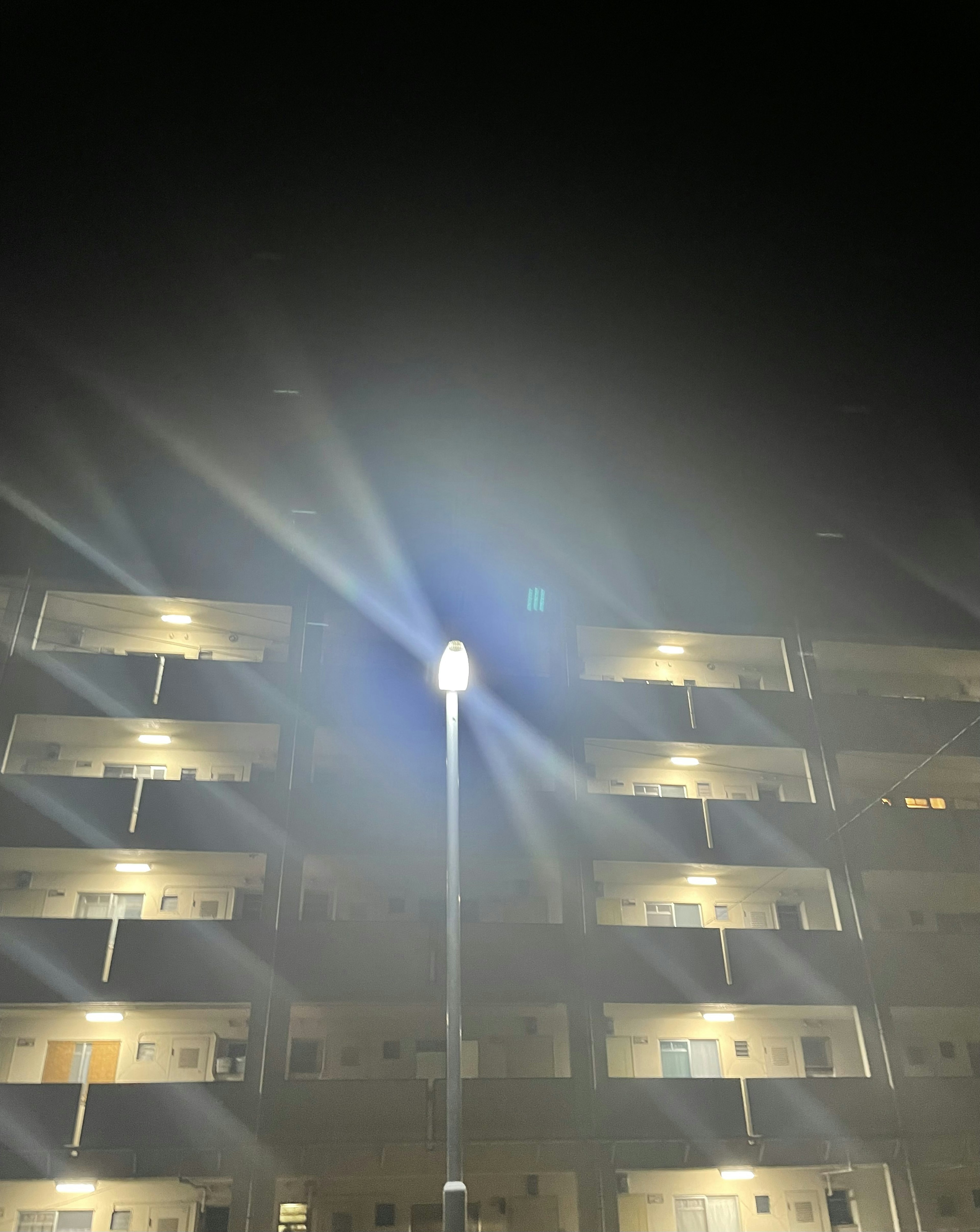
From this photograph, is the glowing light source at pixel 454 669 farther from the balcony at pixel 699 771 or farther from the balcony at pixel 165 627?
the balcony at pixel 165 627

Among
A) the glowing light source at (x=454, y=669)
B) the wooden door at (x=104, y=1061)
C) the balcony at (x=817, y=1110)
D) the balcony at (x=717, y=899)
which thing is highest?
the balcony at (x=717, y=899)

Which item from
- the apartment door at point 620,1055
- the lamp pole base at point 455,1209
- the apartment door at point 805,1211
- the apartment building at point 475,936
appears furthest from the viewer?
the apartment door at point 620,1055

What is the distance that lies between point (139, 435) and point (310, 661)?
6236 millimetres

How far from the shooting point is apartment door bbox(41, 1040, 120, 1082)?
47.7ft

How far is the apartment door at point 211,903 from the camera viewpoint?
16188mm

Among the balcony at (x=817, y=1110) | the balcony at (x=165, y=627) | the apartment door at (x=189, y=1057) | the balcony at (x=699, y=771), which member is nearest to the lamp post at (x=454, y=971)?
the balcony at (x=817, y=1110)

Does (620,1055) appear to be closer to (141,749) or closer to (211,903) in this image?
(211,903)

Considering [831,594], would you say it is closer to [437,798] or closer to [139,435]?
[437,798]

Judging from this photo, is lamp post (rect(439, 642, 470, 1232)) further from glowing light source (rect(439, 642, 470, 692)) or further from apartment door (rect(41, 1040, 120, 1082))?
apartment door (rect(41, 1040, 120, 1082))

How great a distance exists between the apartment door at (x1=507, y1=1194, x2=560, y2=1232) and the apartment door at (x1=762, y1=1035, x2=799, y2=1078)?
4.78 metres

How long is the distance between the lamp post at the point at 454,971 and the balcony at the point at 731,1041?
367 inches

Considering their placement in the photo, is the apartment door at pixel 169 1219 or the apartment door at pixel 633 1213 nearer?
the apartment door at pixel 169 1219

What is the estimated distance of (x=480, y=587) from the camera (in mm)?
17531

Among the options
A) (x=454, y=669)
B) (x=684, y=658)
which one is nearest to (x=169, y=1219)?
(x=454, y=669)
